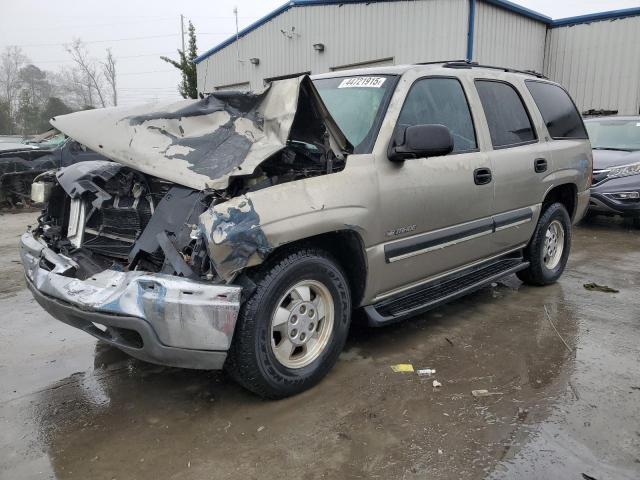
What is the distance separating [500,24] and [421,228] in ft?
36.4

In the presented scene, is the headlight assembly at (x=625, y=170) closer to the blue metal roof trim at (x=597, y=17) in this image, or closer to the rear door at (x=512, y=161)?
the rear door at (x=512, y=161)

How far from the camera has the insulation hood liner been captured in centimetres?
283

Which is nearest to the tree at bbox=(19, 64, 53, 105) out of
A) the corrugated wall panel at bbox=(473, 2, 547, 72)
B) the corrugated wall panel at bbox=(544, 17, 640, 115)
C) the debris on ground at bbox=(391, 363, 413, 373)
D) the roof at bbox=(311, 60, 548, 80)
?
the corrugated wall panel at bbox=(473, 2, 547, 72)

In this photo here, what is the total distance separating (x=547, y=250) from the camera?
206 inches

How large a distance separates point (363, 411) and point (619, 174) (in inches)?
280

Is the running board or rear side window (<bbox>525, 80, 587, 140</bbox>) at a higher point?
rear side window (<bbox>525, 80, 587, 140</bbox>)

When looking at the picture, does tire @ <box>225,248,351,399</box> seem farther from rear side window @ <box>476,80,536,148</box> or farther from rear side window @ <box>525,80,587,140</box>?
rear side window @ <box>525,80,587,140</box>

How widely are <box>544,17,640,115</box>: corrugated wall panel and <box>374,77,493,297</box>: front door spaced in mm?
12112

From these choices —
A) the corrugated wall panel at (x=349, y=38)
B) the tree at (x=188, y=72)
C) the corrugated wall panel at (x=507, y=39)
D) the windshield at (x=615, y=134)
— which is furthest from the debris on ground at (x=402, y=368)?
the tree at (x=188, y=72)

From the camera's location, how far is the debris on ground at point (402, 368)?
3434 millimetres

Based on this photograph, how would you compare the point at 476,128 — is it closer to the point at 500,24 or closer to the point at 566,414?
the point at 566,414

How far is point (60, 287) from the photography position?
2855 millimetres

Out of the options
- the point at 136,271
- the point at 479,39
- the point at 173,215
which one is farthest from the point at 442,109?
the point at 479,39

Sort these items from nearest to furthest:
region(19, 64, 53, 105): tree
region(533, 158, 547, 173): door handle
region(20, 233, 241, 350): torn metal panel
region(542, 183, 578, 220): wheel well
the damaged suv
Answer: region(20, 233, 241, 350): torn metal panel < the damaged suv < region(533, 158, 547, 173): door handle < region(542, 183, 578, 220): wheel well < region(19, 64, 53, 105): tree
